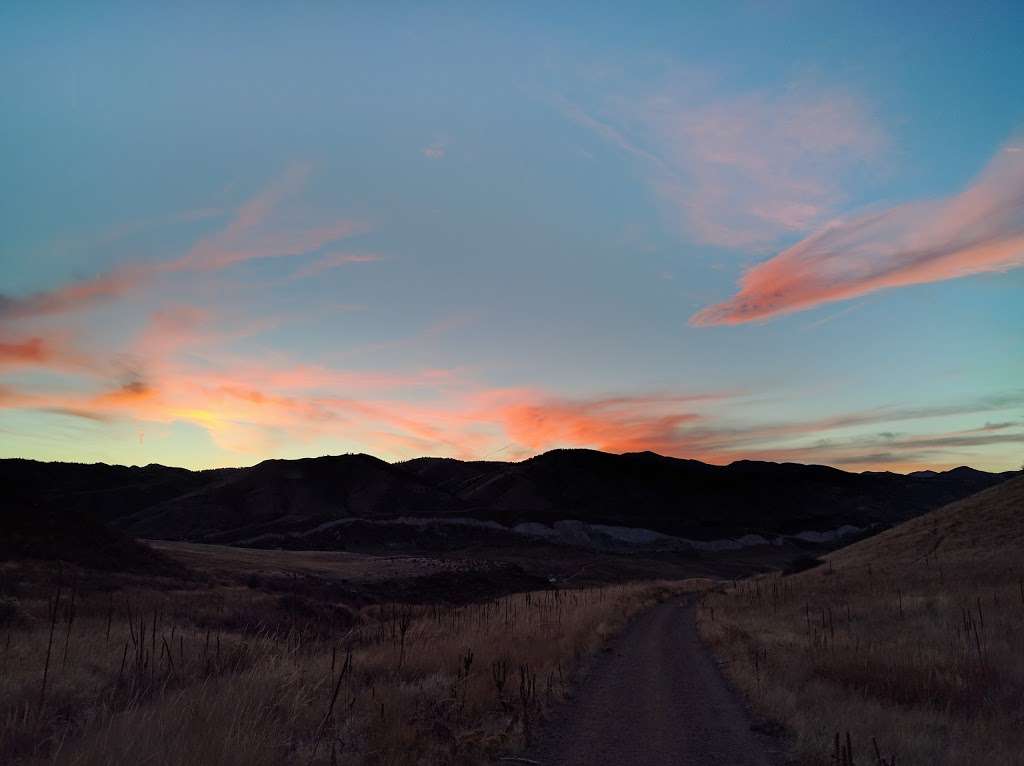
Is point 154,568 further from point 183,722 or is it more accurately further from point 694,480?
point 694,480

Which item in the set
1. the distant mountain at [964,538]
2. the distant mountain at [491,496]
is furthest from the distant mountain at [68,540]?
the distant mountain at [491,496]

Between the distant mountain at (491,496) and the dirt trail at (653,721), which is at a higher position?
the distant mountain at (491,496)

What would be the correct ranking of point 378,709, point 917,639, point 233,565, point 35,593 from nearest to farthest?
point 378,709, point 917,639, point 35,593, point 233,565

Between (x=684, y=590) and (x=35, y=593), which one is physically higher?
(x=35, y=593)

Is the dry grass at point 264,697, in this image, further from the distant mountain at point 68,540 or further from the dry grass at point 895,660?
the distant mountain at point 68,540

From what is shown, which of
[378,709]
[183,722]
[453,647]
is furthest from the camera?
[453,647]

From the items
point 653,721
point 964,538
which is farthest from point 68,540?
point 964,538

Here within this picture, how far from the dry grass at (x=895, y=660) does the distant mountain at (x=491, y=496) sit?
7227 cm

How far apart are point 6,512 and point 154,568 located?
349 inches

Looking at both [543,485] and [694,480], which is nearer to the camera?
[543,485]

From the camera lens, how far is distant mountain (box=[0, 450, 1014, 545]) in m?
110

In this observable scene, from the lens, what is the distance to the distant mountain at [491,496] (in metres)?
110

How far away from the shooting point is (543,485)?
6348 inches

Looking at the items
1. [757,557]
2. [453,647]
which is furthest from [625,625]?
[757,557]
